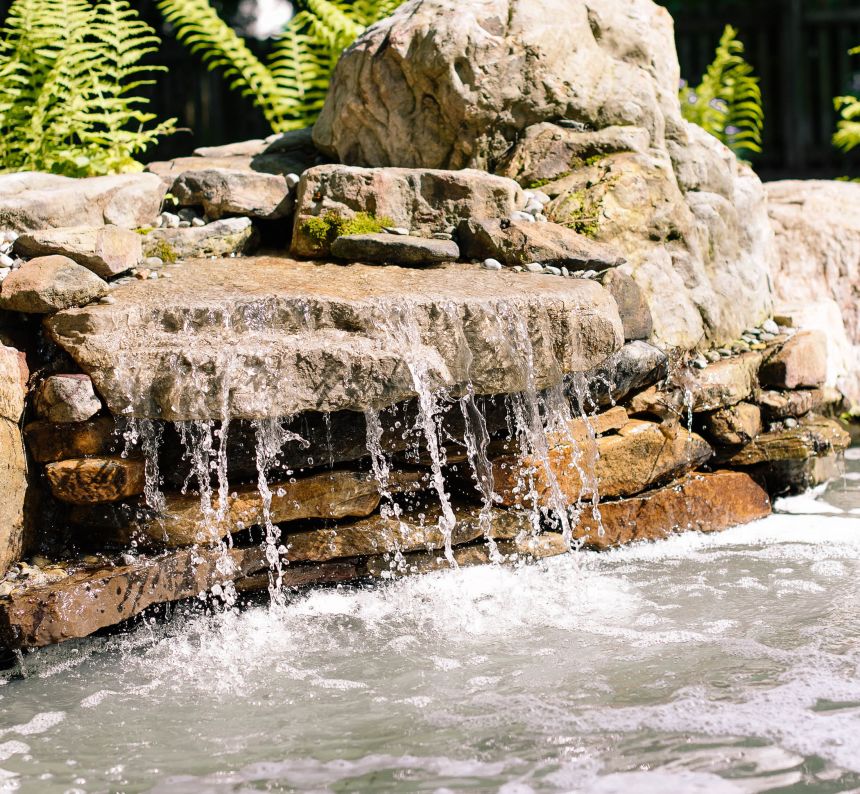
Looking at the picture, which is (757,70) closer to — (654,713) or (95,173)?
(95,173)

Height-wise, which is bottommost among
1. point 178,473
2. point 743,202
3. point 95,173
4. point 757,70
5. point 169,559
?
point 169,559

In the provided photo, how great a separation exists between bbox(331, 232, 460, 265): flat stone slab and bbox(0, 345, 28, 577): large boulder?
67.8 inches

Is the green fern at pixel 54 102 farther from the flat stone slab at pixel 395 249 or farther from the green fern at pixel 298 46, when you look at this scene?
the flat stone slab at pixel 395 249

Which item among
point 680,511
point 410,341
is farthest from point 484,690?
point 680,511

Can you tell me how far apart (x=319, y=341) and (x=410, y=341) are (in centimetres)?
38

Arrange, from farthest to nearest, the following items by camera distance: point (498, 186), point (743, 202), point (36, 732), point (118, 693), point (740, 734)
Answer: point (743, 202) < point (498, 186) < point (118, 693) < point (36, 732) < point (740, 734)

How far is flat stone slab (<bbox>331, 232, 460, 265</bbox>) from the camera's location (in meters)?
4.96

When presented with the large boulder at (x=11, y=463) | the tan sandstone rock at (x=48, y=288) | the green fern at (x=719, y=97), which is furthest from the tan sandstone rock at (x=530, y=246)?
the green fern at (x=719, y=97)

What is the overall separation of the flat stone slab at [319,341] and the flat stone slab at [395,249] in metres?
0.40

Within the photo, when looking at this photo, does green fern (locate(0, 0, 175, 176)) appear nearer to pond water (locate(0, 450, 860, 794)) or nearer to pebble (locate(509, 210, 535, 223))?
pebble (locate(509, 210, 535, 223))

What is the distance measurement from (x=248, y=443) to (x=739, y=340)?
3099mm

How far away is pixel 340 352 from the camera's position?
159 inches

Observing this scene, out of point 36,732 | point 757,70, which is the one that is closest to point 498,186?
point 36,732

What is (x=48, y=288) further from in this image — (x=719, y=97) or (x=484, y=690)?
(x=719, y=97)
